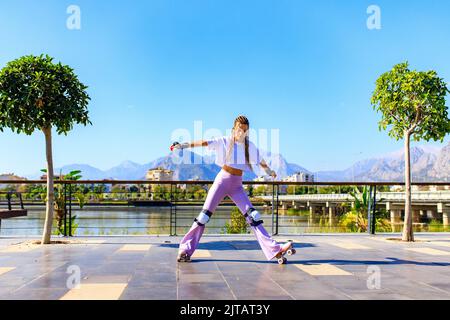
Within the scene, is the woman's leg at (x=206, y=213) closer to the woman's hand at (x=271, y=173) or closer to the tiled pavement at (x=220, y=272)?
the tiled pavement at (x=220, y=272)

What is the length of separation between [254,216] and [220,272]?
33.2 inches

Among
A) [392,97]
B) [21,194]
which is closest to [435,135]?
[392,97]

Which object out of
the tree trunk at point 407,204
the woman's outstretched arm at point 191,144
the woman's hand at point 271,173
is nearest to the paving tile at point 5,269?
the woman's outstretched arm at point 191,144

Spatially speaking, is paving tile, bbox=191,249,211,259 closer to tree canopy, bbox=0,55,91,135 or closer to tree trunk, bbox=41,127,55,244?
tree trunk, bbox=41,127,55,244

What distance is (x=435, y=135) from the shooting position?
7.91 m

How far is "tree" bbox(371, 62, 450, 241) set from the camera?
7.77m

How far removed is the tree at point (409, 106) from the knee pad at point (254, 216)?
396 cm

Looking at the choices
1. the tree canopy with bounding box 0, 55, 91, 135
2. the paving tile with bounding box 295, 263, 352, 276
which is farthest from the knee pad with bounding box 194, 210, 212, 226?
the tree canopy with bounding box 0, 55, 91, 135

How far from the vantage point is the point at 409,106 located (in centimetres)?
789

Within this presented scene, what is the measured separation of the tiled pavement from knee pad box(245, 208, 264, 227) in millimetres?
461

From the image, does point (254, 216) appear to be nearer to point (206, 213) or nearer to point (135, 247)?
point (206, 213)

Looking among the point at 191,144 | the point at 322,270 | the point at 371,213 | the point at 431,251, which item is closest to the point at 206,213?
the point at 191,144
